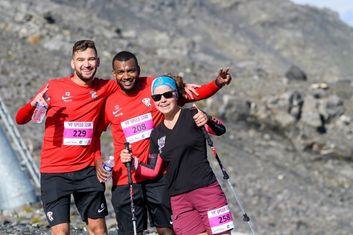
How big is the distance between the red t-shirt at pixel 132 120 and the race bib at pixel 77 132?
0.26 m

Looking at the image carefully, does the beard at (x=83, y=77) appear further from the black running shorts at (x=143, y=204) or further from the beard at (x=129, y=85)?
the black running shorts at (x=143, y=204)

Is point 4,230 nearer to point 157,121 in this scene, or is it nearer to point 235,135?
point 157,121

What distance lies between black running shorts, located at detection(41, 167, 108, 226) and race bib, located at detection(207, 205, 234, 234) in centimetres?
133

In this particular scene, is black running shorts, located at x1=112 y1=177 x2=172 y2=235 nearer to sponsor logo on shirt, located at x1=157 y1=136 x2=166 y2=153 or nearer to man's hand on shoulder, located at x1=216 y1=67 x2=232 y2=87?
sponsor logo on shirt, located at x1=157 y1=136 x2=166 y2=153

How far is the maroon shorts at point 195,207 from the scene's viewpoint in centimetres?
707

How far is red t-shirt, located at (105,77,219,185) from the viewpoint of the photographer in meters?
7.50

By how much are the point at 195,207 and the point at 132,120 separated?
1.13m

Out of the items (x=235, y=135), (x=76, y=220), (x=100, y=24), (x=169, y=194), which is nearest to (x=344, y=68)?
(x=100, y=24)

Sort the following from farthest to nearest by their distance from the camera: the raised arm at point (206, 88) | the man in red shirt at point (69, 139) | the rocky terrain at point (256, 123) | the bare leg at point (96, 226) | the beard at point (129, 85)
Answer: the rocky terrain at point (256, 123)
the bare leg at point (96, 226)
the raised arm at point (206, 88)
the man in red shirt at point (69, 139)
the beard at point (129, 85)

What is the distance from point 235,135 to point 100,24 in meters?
15.4

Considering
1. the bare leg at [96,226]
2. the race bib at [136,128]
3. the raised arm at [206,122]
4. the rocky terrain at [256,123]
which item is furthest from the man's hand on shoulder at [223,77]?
the rocky terrain at [256,123]

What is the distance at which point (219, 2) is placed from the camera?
11644 centimetres

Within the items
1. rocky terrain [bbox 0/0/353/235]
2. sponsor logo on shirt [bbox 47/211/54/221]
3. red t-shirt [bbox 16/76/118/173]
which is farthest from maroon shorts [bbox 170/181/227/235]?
rocky terrain [bbox 0/0/353/235]

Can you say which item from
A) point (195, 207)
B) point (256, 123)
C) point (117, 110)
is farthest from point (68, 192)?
point (256, 123)
